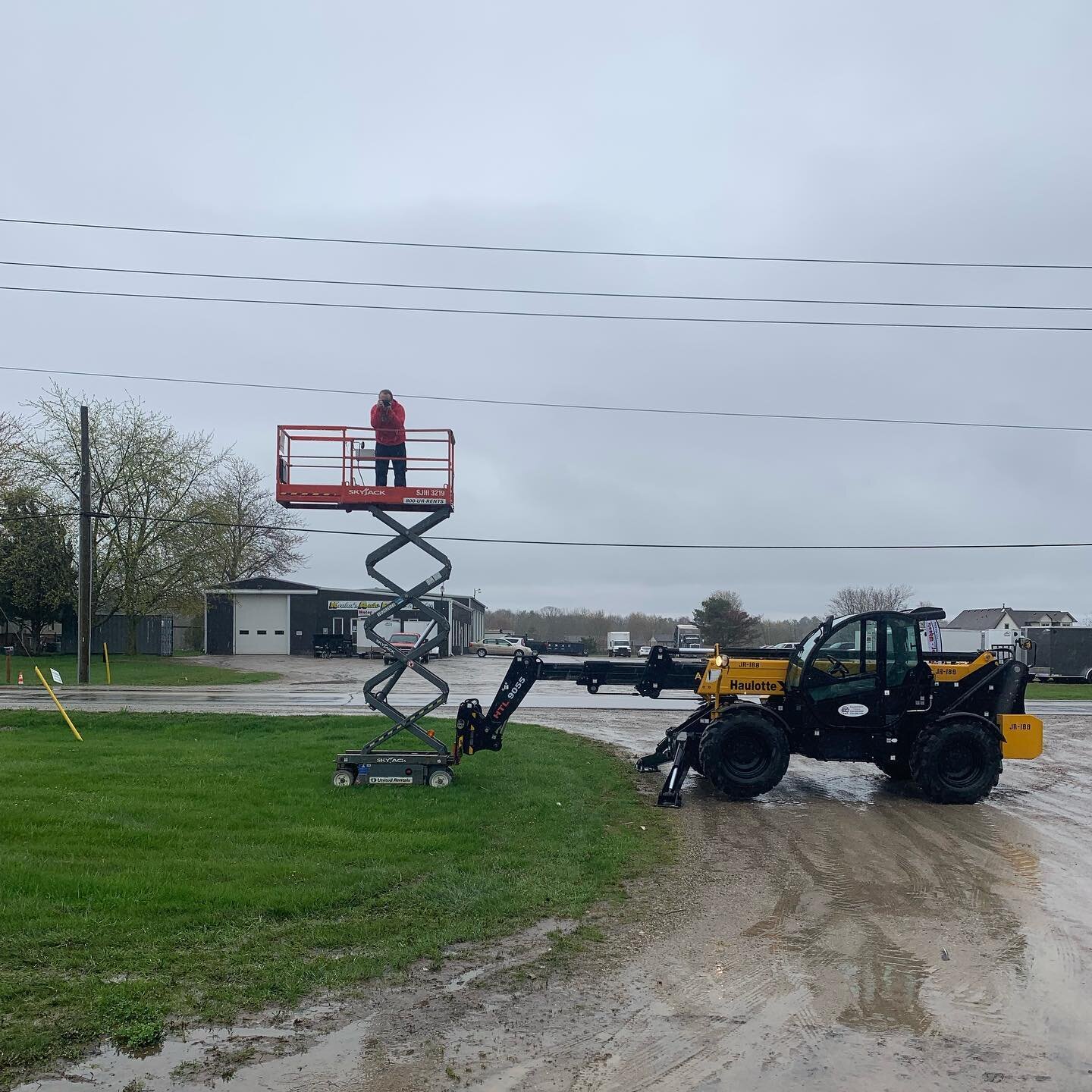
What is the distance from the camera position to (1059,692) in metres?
35.6

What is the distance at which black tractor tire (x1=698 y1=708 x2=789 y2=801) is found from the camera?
13.1 meters

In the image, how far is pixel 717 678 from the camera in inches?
547

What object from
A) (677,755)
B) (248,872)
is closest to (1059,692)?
(677,755)

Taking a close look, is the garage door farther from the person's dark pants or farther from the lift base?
the lift base

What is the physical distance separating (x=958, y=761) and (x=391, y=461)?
832cm

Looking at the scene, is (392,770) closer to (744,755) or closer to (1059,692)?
(744,755)

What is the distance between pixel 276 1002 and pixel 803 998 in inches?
122

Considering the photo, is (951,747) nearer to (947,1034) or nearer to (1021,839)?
(1021,839)

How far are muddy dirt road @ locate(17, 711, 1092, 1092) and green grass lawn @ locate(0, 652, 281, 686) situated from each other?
27.9 m

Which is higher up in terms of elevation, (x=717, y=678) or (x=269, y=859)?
(x=717, y=678)

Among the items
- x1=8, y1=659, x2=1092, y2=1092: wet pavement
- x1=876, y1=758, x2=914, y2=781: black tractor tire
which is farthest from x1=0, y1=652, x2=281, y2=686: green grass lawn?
x1=8, y1=659, x2=1092, y2=1092: wet pavement

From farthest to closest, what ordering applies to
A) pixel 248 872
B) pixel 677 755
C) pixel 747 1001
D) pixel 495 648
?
1. pixel 495 648
2. pixel 677 755
3. pixel 248 872
4. pixel 747 1001

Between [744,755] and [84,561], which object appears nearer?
[744,755]

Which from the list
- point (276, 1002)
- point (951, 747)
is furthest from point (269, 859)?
point (951, 747)
